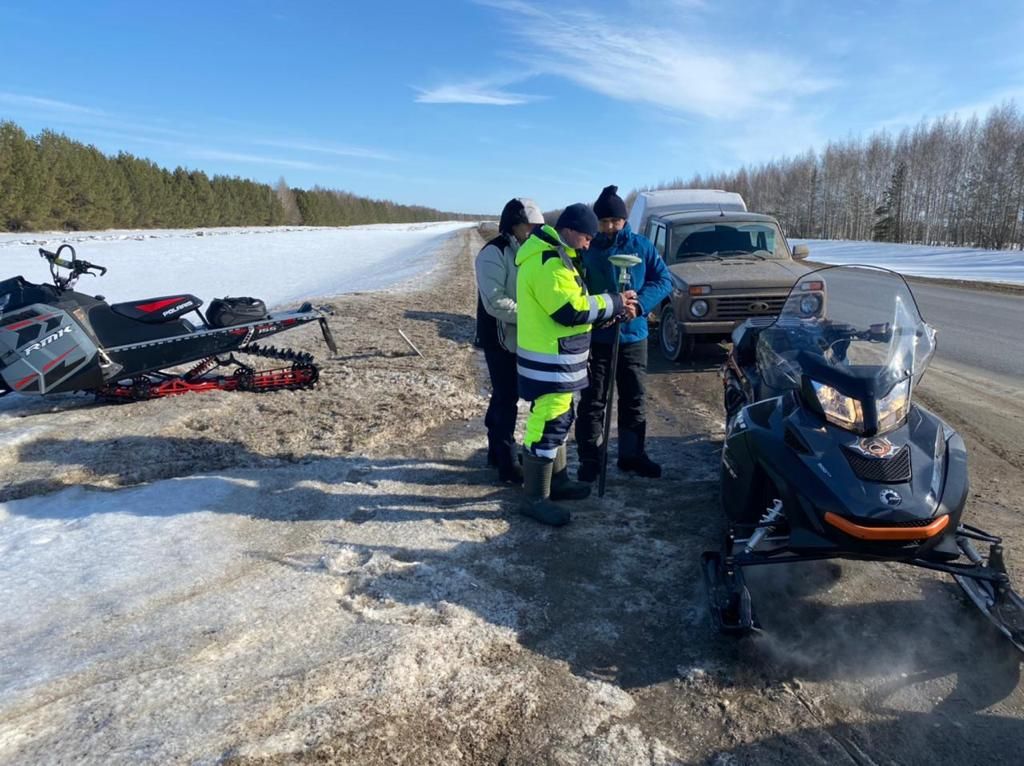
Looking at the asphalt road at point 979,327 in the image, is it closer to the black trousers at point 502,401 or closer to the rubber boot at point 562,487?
the rubber boot at point 562,487

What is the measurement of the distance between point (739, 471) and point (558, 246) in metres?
1.64

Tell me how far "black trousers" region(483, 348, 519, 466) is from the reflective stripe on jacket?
678 mm

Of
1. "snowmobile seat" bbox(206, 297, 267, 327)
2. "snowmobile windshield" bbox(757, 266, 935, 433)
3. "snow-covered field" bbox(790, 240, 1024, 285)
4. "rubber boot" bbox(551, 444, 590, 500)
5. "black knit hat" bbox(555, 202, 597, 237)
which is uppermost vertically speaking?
"black knit hat" bbox(555, 202, 597, 237)

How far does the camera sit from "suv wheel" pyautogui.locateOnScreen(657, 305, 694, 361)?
26.2 ft

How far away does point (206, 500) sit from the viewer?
4133mm

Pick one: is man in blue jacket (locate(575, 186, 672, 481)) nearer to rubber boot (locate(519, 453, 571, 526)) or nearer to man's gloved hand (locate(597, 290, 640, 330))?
man's gloved hand (locate(597, 290, 640, 330))

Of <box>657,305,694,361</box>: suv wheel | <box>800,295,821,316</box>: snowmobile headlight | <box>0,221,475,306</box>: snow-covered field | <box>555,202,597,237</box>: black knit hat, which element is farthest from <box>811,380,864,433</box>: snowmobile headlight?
<box>0,221,475,306</box>: snow-covered field

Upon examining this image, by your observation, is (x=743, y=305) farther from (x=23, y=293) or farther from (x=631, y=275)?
(x=23, y=293)

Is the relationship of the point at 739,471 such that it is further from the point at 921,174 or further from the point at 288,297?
the point at 921,174

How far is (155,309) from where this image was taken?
634cm

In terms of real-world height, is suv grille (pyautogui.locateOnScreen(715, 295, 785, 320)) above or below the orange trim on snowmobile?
above

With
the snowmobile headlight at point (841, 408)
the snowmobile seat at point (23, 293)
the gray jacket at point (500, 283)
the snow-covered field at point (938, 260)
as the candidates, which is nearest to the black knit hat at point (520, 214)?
the gray jacket at point (500, 283)

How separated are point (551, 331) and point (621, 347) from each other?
997 millimetres

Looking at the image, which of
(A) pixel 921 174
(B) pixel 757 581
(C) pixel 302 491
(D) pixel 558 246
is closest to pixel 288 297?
(C) pixel 302 491
